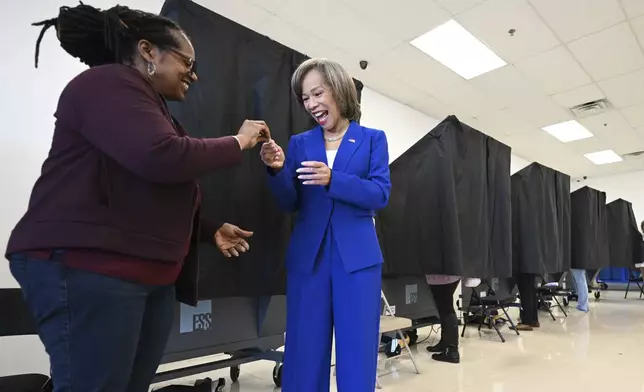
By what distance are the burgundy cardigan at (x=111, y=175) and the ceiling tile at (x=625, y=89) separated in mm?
6258

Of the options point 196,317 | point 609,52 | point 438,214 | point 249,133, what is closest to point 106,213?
point 249,133

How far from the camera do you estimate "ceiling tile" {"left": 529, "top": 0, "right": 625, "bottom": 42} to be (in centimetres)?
375

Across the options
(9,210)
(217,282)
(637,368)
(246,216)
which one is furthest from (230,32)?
(637,368)

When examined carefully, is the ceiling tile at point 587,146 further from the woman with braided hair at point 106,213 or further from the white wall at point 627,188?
the woman with braided hair at point 106,213

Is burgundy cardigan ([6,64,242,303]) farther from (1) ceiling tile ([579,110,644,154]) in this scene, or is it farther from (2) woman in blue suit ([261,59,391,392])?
(1) ceiling tile ([579,110,644,154])

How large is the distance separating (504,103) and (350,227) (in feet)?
18.9

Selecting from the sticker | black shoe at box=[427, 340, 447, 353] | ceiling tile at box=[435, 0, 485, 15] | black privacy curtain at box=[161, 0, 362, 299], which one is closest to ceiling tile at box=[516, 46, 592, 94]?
ceiling tile at box=[435, 0, 485, 15]

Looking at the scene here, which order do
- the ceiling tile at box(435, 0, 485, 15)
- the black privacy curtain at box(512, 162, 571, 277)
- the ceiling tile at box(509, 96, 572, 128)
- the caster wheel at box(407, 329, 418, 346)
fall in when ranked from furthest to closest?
the ceiling tile at box(509, 96, 572, 128) < the black privacy curtain at box(512, 162, 571, 277) < the caster wheel at box(407, 329, 418, 346) < the ceiling tile at box(435, 0, 485, 15)

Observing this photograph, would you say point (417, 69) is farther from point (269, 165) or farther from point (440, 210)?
point (269, 165)

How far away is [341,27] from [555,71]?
2.90 meters

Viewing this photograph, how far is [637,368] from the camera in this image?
10.2ft

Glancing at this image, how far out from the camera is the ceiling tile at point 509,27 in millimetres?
3800

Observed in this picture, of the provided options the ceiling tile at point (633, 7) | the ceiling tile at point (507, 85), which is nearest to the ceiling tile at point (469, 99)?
the ceiling tile at point (507, 85)

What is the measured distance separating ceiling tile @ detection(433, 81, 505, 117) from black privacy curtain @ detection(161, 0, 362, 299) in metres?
4.23
